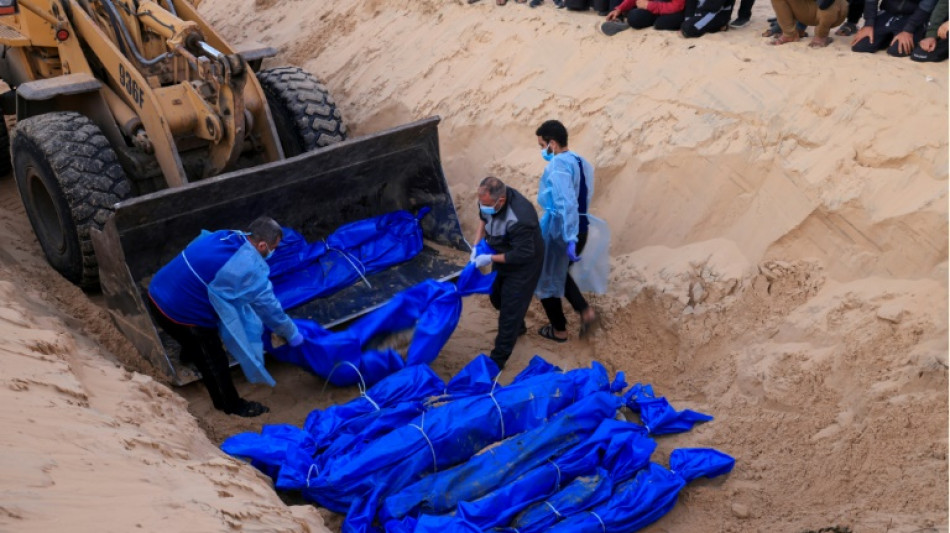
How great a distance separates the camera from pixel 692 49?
7.55 m

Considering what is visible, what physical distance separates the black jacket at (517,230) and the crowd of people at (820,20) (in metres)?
2.71

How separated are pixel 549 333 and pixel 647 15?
317 cm

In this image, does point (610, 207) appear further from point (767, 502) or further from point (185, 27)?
point (185, 27)

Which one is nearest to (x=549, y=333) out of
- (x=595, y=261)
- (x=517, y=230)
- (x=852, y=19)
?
(x=595, y=261)

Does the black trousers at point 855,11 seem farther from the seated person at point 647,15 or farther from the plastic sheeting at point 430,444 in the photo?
the plastic sheeting at point 430,444

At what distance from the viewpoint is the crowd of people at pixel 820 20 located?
647 cm

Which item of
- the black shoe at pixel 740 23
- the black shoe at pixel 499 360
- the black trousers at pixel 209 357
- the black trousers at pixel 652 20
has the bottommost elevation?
the black shoe at pixel 499 360

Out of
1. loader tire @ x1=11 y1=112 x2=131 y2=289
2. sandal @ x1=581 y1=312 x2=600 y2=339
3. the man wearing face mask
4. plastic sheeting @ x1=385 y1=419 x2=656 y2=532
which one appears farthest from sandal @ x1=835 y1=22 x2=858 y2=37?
loader tire @ x1=11 y1=112 x2=131 y2=289

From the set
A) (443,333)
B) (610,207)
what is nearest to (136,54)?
(443,333)

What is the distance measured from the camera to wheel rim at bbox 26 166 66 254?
7.26 meters

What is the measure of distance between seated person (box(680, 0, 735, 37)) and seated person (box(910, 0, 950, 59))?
1.77 meters

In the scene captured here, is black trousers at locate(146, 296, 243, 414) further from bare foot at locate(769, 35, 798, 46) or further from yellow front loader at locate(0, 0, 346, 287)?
bare foot at locate(769, 35, 798, 46)

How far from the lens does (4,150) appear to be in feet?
29.3

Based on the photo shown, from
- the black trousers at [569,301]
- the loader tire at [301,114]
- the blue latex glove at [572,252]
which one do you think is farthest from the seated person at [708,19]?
the loader tire at [301,114]
